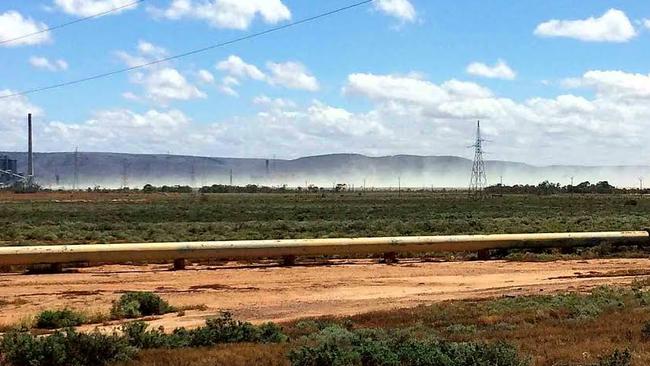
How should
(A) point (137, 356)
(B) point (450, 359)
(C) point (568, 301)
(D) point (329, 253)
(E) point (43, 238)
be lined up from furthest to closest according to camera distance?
1. (E) point (43, 238)
2. (D) point (329, 253)
3. (C) point (568, 301)
4. (A) point (137, 356)
5. (B) point (450, 359)

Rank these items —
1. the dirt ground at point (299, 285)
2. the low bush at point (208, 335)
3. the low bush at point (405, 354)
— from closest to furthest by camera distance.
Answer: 1. the low bush at point (405, 354)
2. the low bush at point (208, 335)
3. the dirt ground at point (299, 285)

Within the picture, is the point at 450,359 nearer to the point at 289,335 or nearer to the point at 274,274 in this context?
the point at 289,335

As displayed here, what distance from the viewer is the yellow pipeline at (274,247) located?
2300cm

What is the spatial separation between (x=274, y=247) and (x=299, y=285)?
421 centimetres

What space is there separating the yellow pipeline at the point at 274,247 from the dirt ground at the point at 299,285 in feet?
1.53

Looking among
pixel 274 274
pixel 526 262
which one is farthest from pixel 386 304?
pixel 526 262

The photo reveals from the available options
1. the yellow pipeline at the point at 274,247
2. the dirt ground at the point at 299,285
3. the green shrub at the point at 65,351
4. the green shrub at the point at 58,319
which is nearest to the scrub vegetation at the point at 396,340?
the green shrub at the point at 65,351

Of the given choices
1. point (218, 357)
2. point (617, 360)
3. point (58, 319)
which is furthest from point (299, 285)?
point (617, 360)

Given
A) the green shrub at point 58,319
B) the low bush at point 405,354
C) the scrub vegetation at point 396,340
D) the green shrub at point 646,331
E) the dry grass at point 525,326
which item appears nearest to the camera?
the low bush at point 405,354

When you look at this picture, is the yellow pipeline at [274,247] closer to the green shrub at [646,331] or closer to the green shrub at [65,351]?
the green shrub at [65,351]

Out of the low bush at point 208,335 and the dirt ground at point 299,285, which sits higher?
the low bush at point 208,335

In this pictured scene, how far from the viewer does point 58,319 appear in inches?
580

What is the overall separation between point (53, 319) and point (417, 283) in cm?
998

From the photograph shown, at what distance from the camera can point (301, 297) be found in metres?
19.0
